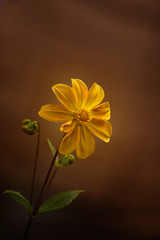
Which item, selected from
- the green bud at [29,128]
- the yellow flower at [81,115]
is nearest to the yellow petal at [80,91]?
the yellow flower at [81,115]

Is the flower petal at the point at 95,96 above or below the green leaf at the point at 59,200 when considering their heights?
above

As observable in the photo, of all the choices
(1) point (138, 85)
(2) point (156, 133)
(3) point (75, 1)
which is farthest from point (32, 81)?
(2) point (156, 133)

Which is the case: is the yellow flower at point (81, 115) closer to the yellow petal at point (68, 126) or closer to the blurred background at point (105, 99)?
the yellow petal at point (68, 126)

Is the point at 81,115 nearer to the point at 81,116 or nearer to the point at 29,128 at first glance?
the point at 81,116

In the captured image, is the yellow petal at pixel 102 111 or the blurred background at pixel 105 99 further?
the blurred background at pixel 105 99

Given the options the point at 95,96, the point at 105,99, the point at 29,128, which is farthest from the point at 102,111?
the point at 105,99

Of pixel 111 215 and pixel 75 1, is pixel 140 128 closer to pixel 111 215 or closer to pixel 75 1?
pixel 111 215
